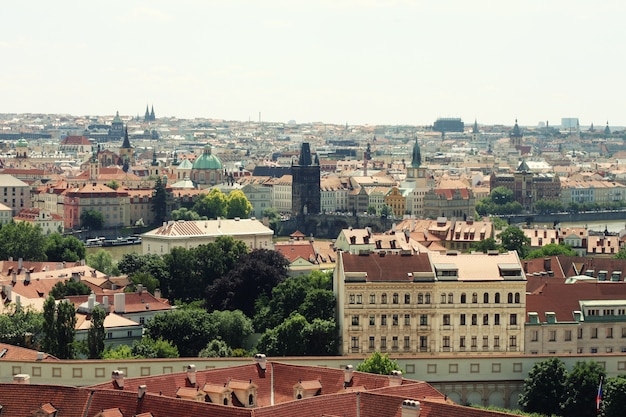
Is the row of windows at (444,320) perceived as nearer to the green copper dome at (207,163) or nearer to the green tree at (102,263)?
the green tree at (102,263)

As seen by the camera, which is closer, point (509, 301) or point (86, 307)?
point (509, 301)

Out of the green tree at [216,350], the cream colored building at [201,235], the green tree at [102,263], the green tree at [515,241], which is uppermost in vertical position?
the green tree at [216,350]

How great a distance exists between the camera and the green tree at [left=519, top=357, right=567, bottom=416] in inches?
1454

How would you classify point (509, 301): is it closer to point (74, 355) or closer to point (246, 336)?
point (246, 336)

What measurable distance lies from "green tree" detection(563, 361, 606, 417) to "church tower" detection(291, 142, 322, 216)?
96228mm

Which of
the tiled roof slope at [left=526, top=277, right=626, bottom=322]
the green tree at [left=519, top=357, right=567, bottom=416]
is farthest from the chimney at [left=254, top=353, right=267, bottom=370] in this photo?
the tiled roof slope at [left=526, top=277, right=626, bottom=322]

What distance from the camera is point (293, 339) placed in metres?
46.5

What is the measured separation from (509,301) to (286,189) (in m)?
100

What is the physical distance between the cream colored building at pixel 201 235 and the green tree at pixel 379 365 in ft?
148

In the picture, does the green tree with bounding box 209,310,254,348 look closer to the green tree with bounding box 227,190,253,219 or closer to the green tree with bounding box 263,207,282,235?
the green tree with bounding box 263,207,282,235

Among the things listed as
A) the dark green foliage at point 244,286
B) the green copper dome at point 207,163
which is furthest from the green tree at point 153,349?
the green copper dome at point 207,163

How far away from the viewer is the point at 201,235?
276 feet

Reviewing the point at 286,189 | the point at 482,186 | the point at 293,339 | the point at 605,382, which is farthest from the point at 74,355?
the point at 482,186

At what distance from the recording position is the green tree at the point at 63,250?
82562 mm
